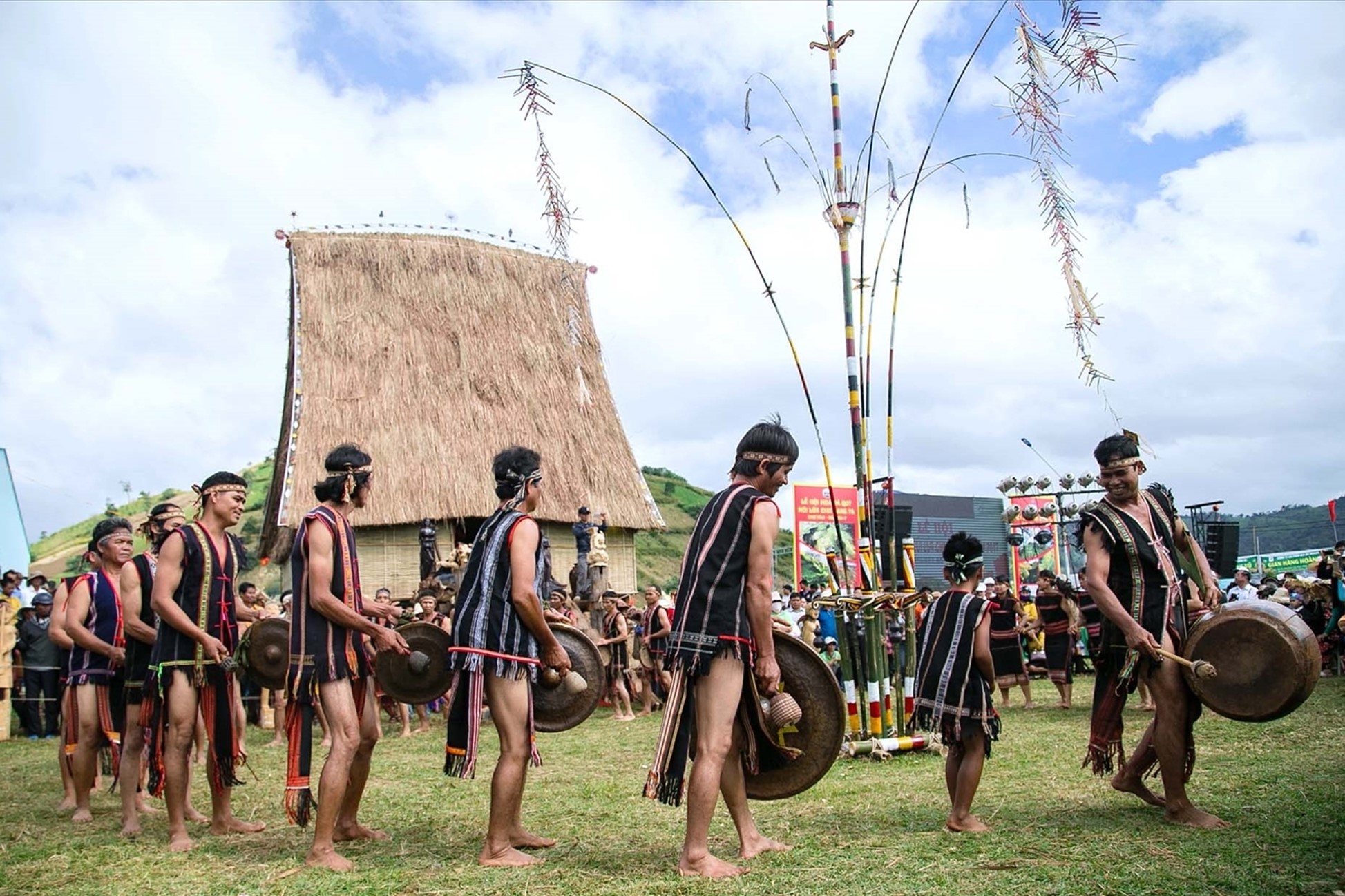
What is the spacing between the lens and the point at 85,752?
280 inches

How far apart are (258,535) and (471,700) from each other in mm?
25435

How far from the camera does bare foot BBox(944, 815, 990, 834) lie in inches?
210

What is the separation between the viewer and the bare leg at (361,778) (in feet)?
18.2

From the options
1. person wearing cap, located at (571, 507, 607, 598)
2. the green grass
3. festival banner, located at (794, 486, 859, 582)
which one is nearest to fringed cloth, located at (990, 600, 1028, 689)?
the green grass

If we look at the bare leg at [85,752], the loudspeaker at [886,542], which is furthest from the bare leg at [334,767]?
the loudspeaker at [886,542]

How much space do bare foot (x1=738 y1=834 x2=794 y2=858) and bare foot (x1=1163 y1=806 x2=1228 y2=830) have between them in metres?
1.85

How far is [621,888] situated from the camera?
4.42 m

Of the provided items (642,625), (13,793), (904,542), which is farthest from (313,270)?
(904,542)

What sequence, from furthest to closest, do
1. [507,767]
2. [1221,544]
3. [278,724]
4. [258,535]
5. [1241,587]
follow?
[258,535] → [1241,587] → [1221,544] → [278,724] → [507,767]

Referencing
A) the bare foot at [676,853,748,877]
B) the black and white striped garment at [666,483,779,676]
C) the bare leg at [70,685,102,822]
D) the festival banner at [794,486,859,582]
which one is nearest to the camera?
the bare foot at [676,853,748,877]

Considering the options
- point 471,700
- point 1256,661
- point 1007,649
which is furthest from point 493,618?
point 1007,649

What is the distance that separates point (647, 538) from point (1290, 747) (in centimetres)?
3178

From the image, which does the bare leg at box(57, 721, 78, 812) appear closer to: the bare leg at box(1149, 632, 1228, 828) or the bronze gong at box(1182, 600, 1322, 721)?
the bare leg at box(1149, 632, 1228, 828)

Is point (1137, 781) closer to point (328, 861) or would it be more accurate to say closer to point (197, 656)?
point (328, 861)
